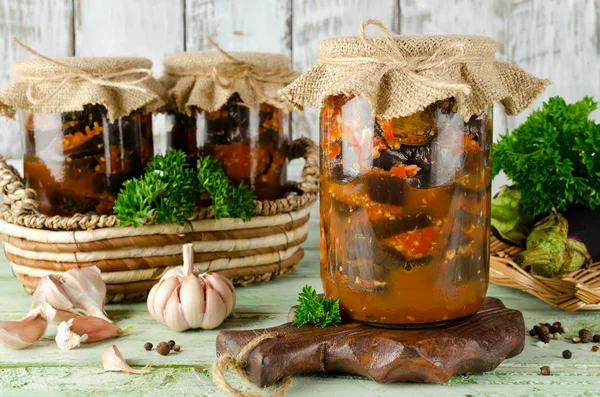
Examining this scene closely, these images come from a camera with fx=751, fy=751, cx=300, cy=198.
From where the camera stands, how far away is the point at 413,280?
0.96 m

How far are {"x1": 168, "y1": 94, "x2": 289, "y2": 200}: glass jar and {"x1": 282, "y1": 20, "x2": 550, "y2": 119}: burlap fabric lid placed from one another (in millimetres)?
411

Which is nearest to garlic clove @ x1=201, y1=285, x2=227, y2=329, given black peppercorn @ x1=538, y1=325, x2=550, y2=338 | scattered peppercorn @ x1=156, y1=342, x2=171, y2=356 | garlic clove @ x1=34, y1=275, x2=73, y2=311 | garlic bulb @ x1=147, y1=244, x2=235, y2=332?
garlic bulb @ x1=147, y1=244, x2=235, y2=332

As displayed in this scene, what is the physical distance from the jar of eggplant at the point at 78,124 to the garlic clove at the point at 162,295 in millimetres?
221

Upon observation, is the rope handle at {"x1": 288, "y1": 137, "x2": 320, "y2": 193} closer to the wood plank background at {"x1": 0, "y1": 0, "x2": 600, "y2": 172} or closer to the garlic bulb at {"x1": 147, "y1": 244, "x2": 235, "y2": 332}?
the garlic bulb at {"x1": 147, "y1": 244, "x2": 235, "y2": 332}

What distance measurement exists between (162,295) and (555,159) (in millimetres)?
692

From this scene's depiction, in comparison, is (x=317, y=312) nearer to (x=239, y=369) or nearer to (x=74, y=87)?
(x=239, y=369)

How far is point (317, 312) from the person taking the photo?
3.30 ft

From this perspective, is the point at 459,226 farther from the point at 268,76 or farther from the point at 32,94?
the point at 32,94

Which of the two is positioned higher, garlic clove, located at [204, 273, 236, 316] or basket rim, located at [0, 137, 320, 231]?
basket rim, located at [0, 137, 320, 231]

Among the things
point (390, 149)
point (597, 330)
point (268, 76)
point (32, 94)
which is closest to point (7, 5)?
point (32, 94)

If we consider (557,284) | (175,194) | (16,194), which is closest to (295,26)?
(175,194)

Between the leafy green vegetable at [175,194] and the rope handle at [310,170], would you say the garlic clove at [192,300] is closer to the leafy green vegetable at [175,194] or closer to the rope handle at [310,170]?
the leafy green vegetable at [175,194]

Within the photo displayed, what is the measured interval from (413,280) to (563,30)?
1.10 meters

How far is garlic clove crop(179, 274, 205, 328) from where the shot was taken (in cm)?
114
